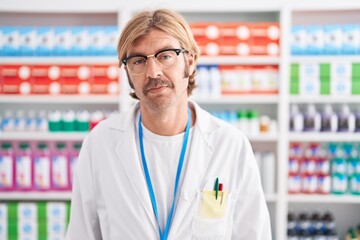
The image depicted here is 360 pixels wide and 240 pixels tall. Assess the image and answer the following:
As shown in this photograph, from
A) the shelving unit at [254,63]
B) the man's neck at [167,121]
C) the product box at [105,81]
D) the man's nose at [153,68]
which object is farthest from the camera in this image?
the product box at [105,81]

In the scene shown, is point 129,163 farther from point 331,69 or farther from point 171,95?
point 331,69

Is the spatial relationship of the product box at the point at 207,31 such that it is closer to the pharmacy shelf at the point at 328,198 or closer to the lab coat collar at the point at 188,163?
the pharmacy shelf at the point at 328,198

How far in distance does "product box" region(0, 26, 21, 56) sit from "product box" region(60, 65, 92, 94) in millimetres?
433

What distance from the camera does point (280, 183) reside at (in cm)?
384

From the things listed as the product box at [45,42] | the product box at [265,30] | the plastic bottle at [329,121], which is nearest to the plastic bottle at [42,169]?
the product box at [45,42]

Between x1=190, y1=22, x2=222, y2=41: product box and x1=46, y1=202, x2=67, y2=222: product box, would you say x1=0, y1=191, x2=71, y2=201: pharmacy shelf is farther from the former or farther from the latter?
x1=190, y1=22, x2=222, y2=41: product box

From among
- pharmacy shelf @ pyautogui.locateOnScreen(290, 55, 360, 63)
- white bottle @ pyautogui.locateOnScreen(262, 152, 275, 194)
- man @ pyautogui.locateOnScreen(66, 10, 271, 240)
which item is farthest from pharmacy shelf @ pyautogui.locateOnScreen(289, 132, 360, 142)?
man @ pyautogui.locateOnScreen(66, 10, 271, 240)

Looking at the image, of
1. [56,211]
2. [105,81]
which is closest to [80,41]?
[105,81]

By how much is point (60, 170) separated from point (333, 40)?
8.47 feet

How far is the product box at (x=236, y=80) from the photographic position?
3854mm

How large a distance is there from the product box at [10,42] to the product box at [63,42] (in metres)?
0.34

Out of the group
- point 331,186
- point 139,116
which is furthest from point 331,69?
point 139,116

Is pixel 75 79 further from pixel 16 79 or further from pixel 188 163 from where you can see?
pixel 188 163

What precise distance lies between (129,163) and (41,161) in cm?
233
